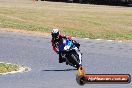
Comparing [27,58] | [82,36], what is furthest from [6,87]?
[82,36]

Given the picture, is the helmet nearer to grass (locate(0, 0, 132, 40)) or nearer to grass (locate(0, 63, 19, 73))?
grass (locate(0, 63, 19, 73))

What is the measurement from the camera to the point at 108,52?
35.6 meters

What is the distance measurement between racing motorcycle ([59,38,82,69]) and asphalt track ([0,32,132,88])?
7487 mm

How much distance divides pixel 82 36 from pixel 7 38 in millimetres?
7791

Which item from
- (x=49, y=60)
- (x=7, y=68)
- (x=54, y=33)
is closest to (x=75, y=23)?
(x=49, y=60)

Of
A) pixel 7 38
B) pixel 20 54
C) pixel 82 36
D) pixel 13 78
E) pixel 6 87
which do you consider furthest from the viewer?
pixel 82 36

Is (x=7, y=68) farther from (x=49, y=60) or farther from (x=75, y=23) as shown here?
(x=75, y=23)

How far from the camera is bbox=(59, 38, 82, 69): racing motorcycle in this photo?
606 centimetres

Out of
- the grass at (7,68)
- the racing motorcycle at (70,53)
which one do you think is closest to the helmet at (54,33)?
the racing motorcycle at (70,53)

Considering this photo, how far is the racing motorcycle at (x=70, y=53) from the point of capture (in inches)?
239

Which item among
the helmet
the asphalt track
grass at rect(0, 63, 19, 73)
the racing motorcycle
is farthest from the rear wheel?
grass at rect(0, 63, 19, 73)

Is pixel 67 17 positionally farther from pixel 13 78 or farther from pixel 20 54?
pixel 13 78

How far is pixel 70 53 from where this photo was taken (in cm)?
616

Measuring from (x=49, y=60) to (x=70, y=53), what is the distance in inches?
921
